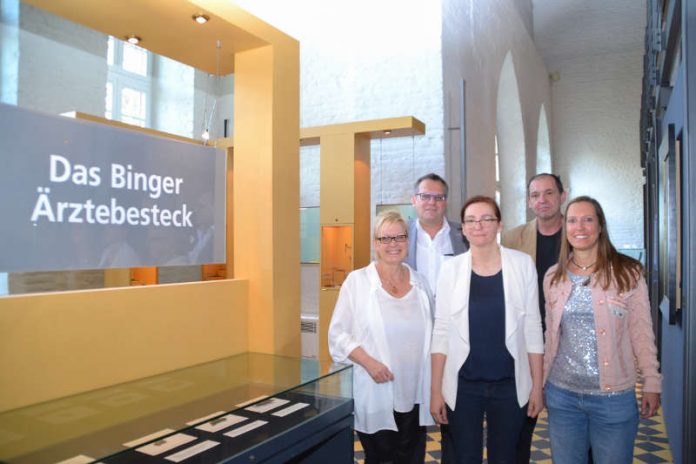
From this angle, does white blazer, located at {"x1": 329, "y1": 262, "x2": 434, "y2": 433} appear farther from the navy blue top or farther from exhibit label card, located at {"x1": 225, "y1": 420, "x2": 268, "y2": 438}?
exhibit label card, located at {"x1": 225, "y1": 420, "x2": 268, "y2": 438}

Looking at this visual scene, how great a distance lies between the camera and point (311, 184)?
8773mm

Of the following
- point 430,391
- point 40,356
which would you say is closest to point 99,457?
point 40,356

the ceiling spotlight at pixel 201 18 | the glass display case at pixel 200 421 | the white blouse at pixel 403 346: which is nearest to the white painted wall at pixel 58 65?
the ceiling spotlight at pixel 201 18

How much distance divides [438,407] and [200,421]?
3.90 ft

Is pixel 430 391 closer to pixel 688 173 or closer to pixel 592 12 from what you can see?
pixel 688 173

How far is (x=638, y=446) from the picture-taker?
4395 millimetres

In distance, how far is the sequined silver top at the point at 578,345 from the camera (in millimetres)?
2215

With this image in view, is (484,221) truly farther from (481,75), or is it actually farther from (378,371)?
(481,75)

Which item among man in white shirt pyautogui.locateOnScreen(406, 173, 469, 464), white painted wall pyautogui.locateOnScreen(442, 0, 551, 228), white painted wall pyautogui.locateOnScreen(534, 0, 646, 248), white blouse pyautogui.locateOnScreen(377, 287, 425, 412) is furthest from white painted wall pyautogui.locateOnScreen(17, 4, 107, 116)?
white painted wall pyautogui.locateOnScreen(534, 0, 646, 248)

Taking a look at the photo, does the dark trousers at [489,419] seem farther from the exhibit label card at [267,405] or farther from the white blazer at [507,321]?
the exhibit label card at [267,405]

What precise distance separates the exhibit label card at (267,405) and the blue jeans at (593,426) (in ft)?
3.83

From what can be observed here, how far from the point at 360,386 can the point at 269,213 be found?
4.33 ft

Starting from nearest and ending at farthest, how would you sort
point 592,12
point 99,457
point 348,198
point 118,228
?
point 99,457 < point 118,228 < point 348,198 < point 592,12

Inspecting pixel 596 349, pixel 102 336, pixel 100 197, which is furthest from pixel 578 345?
pixel 100 197
